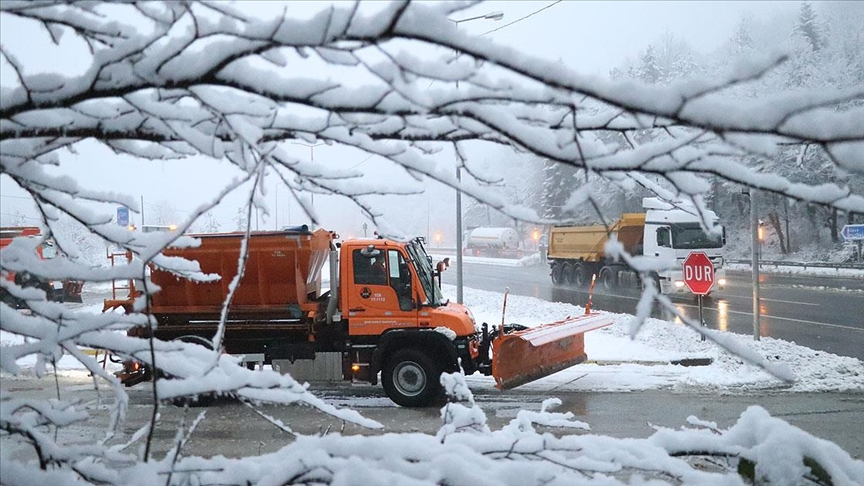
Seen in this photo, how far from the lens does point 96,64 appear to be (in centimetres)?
166

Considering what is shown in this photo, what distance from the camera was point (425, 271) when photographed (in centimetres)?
905

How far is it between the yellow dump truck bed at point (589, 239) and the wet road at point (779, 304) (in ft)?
5.04

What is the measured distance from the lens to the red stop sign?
11.0 meters

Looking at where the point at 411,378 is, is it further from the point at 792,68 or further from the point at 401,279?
the point at 792,68

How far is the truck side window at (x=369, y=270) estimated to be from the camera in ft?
28.8

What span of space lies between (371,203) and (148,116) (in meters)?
0.84

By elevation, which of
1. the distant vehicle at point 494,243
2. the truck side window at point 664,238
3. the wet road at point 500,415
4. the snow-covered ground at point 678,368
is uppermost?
the distant vehicle at point 494,243

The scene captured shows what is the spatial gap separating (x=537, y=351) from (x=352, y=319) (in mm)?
2663

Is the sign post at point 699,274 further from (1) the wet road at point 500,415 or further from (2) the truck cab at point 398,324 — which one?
(2) the truck cab at point 398,324

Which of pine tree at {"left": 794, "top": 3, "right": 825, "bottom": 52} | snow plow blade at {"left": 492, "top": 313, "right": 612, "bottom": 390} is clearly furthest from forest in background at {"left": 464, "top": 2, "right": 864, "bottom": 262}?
snow plow blade at {"left": 492, "top": 313, "right": 612, "bottom": 390}

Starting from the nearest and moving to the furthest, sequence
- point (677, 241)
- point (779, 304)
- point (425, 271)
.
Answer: point (425, 271)
point (779, 304)
point (677, 241)

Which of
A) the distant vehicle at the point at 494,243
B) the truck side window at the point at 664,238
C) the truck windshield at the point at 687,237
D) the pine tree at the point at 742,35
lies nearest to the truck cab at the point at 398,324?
the truck windshield at the point at 687,237

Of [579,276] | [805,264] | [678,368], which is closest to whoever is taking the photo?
[678,368]

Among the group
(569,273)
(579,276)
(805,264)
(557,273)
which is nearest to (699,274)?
(579,276)
